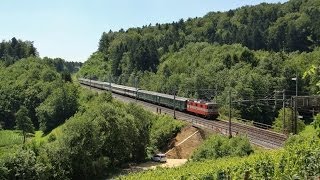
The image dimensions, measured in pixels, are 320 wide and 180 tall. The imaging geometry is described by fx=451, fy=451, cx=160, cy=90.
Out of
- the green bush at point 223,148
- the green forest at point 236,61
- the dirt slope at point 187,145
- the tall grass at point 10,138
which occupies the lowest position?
the tall grass at point 10,138

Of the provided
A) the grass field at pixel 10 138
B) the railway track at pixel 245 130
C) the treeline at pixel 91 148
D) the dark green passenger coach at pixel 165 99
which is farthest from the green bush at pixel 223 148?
the grass field at pixel 10 138

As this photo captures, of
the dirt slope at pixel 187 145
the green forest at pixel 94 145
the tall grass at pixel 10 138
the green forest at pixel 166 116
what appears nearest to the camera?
the green forest at pixel 166 116

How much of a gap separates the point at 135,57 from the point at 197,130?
9970 cm

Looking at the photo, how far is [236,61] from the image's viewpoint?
4673 inches

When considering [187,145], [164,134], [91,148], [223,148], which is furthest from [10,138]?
[223,148]

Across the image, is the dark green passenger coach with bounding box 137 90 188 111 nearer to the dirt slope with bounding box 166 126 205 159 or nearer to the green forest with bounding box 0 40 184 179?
the green forest with bounding box 0 40 184 179

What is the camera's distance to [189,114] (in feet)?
246

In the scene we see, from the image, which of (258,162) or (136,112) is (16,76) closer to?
(136,112)

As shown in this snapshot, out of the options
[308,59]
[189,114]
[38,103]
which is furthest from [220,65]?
[38,103]

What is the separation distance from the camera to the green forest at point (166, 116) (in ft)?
113

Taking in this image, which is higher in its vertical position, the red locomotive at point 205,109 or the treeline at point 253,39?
the treeline at point 253,39

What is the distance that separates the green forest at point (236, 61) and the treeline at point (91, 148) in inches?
660

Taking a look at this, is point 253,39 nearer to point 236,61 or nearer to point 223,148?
point 236,61

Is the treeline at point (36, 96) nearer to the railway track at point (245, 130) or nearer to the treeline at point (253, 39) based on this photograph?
the treeline at point (253, 39)
